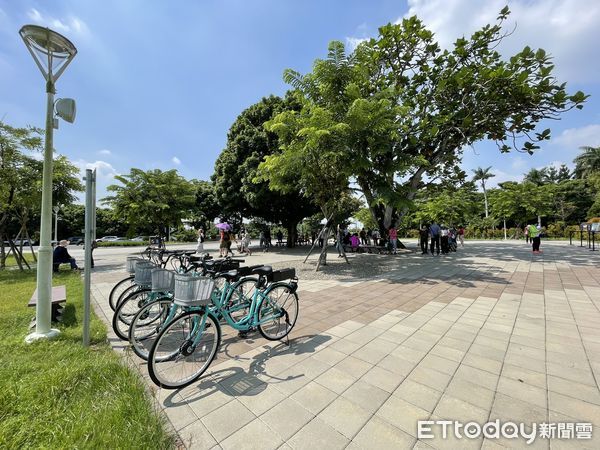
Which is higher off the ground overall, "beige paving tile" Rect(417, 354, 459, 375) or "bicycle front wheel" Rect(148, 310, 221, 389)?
"bicycle front wheel" Rect(148, 310, 221, 389)

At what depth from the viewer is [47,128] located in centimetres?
387

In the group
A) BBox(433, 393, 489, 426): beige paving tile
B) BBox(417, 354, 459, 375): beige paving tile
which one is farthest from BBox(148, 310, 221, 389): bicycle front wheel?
BBox(417, 354, 459, 375): beige paving tile

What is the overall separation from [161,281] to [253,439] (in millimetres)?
2273

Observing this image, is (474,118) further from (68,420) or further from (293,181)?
(68,420)

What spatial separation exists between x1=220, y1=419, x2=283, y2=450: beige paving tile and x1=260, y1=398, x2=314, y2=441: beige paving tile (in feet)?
0.17

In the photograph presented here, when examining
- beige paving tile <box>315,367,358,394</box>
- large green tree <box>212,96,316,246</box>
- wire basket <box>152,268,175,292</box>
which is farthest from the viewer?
large green tree <box>212,96,316,246</box>

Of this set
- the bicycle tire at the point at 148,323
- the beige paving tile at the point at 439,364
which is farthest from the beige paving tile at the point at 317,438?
the bicycle tire at the point at 148,323

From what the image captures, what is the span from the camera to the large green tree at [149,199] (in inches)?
594

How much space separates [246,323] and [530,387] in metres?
3.18

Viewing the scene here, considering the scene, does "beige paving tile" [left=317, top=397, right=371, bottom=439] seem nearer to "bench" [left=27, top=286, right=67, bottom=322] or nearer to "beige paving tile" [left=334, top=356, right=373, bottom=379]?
"beige paving tile" [left=334, top=356, right=373, bottom=379]

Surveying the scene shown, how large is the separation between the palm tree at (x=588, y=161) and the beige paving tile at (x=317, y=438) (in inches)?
2252

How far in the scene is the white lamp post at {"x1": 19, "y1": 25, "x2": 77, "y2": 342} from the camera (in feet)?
11.8

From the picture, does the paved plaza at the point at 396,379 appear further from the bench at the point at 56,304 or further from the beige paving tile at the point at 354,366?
the bench at the point at 56,304

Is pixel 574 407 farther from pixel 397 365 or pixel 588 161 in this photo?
pixel 588 161
